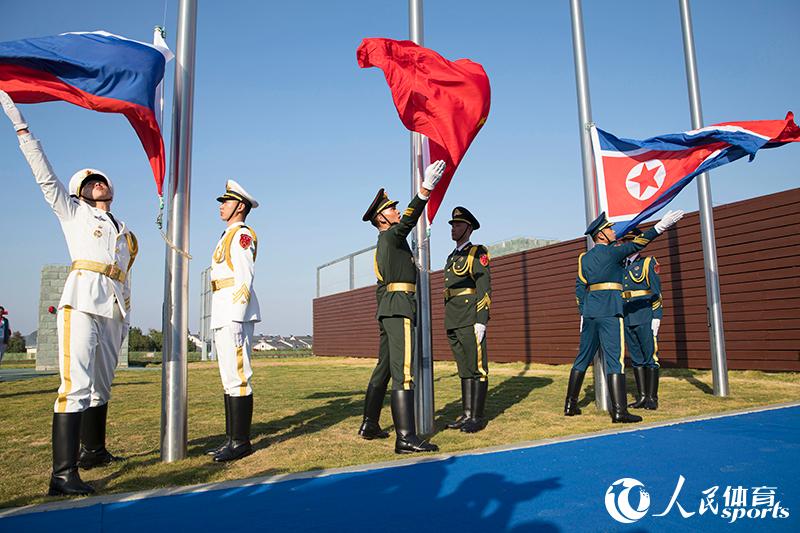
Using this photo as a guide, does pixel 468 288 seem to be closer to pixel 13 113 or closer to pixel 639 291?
pixel 639 291

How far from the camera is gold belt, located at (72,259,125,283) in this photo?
3.63m

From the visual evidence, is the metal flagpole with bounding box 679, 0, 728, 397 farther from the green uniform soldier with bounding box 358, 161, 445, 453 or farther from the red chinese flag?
the green uniform soldier with bounding box 358, 161, 445, 453

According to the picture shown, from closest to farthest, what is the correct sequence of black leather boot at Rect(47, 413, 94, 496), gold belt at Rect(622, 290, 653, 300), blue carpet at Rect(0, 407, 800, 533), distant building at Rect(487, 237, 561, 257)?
blue carpet at Rect(0, 407, 800, 533), black leather boot at Rect(47, 413, 94, 496), gold belt at Rect(622, 290, 653, 300), distant building at Rect(487, 237, 561, 257)

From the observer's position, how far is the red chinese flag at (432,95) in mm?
4875

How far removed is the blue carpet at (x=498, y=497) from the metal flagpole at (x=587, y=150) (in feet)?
7.19

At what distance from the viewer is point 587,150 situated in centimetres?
629

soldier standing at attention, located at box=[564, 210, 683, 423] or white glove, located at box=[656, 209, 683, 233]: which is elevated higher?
white glove, located at box=[656, 209, 683, 233]

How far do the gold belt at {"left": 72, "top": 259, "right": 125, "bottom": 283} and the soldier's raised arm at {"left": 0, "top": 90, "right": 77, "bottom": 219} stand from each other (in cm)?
37

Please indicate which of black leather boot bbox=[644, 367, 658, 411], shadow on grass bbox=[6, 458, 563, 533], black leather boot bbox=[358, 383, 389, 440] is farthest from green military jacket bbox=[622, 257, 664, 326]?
shadow on grass bbox=[6, 458, 563, 533]

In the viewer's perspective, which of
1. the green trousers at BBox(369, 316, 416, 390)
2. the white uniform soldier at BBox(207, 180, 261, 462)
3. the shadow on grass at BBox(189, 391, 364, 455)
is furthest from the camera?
the shadow on grass at BBox(189, 391, 364, 455)

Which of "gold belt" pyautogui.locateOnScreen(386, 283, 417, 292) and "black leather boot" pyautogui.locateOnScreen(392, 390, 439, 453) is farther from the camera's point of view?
"gold belt" pyautogui.locateOnScreen(386, 283, 417, 292)

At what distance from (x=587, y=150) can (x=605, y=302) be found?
1803mm

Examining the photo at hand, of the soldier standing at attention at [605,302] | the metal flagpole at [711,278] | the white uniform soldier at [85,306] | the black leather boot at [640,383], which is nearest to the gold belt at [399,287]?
the white uniform soldier at [85,306]

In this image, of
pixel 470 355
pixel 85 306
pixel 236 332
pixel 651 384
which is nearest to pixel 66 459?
pixel 85 306
